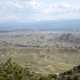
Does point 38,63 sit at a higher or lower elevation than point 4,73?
lower

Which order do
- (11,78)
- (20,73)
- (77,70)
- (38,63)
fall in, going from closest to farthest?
(77,70), (11,78), (20,73), (38,63)

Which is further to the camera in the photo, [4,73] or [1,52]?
[1,52]

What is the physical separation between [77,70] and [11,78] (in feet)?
34.6

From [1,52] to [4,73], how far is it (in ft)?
495

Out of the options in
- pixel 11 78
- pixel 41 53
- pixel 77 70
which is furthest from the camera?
pixel 41 53

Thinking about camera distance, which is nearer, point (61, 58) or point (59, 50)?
point (61, 58)

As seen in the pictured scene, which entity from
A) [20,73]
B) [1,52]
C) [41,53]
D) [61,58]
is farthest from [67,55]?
[20,73]

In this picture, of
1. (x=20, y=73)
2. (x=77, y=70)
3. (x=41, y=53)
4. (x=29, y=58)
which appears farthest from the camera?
(x=41, y=53)

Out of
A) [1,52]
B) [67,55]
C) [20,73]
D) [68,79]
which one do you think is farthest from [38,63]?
[68,79]

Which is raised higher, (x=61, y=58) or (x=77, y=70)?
(x=77, y=70)

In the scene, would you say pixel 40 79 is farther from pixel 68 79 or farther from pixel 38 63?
pixel 38 63

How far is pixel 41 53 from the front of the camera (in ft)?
598

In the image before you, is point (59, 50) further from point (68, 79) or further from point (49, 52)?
point (68, 79)

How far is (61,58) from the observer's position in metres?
172
